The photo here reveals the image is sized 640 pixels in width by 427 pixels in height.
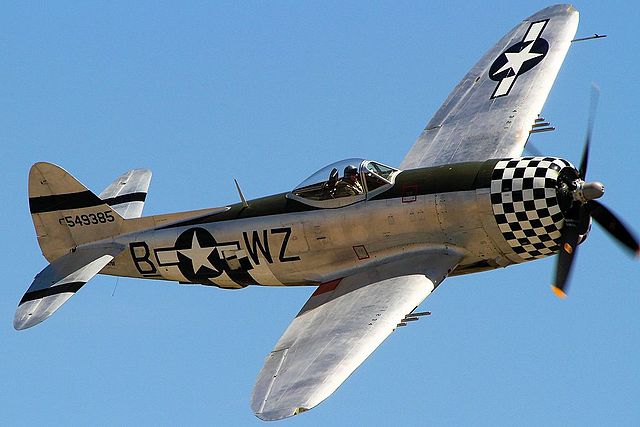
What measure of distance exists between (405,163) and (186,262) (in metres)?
4.10

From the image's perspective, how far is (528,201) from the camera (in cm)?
2088

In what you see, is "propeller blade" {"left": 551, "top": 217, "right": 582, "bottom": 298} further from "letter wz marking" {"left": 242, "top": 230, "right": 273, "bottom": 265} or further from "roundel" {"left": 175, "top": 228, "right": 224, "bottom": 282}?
"roundel" {"left": 175, "top": 228, "right": 224, "bottom": 282}

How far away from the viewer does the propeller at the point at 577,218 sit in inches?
817

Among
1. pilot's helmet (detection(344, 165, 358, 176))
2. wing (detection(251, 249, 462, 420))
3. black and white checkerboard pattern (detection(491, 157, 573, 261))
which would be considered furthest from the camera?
pilot's helmet (detection(344, 165, 358, 176))

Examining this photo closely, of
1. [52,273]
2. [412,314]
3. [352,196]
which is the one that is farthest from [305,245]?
[52,273]

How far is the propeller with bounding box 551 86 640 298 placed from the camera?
20750 millimetres

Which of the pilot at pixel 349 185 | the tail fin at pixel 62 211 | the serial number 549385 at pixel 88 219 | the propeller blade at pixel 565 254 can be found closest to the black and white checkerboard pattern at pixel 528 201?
the propeller blade at pixel 565 254

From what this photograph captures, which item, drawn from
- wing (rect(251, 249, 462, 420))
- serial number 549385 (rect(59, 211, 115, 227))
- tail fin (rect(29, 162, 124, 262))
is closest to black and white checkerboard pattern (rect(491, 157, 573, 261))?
wing (rect(251, 249, 462, 420))

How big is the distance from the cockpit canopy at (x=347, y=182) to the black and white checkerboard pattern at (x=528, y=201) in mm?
1771

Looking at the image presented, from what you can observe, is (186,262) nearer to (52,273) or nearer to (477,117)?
(52,273)

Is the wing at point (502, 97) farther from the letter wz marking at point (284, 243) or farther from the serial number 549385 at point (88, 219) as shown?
the serial number 549385 at point (88, 219)

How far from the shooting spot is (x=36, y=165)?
2448 centimetres

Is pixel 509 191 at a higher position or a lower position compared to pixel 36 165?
lower

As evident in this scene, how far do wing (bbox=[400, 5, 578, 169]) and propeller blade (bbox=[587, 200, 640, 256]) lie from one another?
251cm
